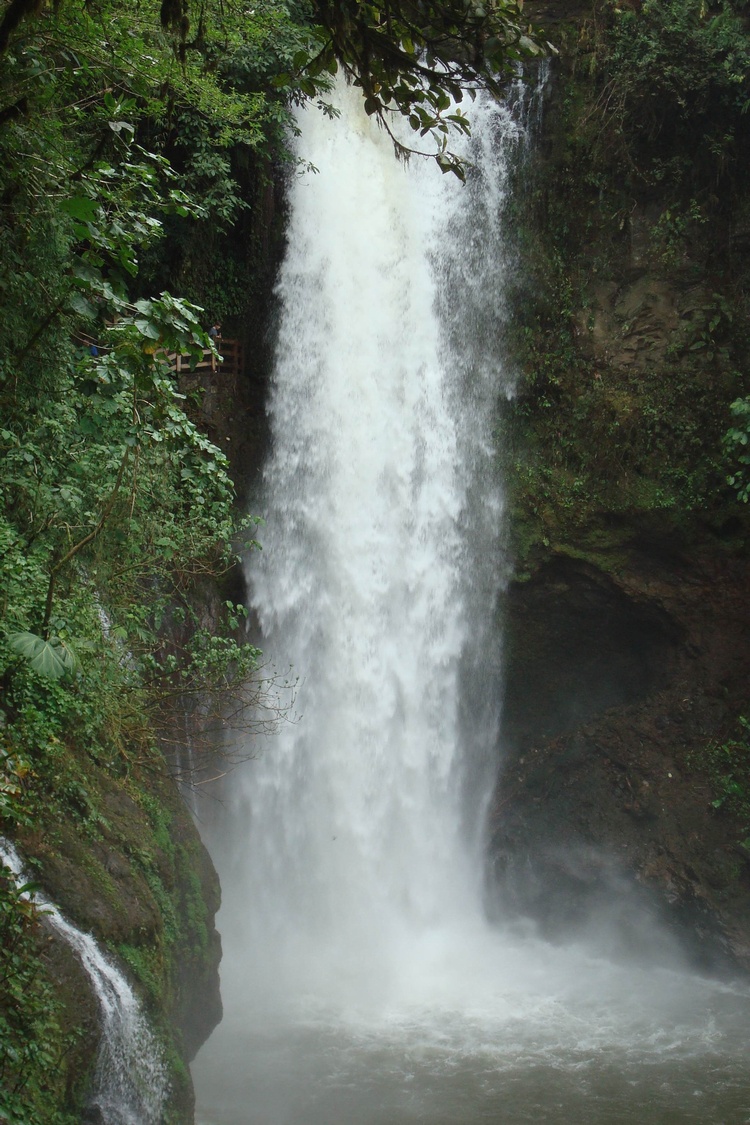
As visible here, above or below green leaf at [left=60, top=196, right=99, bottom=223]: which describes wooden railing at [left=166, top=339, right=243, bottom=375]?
above

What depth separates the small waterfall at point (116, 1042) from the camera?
4.96 metres

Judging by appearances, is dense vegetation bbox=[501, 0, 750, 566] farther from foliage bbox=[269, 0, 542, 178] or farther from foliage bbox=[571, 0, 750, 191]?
foliage bbox=[269, 0, 542, 178]

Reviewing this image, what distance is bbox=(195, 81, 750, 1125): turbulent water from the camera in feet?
33.4

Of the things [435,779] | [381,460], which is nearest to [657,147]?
[381,460]

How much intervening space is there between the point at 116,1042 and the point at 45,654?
2.33 metres

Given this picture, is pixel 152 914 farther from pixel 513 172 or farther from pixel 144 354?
pixel 513 172

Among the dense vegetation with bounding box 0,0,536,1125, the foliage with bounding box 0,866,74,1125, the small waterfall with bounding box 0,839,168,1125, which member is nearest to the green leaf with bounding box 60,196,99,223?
the dense vegetation with bounding box 0,0,536,1125

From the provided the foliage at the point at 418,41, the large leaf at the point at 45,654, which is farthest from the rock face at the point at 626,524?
the foliage at the point at 418,41

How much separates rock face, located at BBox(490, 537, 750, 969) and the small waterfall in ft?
23.6

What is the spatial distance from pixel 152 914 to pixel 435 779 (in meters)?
5.79

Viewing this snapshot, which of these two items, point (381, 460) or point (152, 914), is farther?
point (381, 460)

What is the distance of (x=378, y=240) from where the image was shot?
12086mm

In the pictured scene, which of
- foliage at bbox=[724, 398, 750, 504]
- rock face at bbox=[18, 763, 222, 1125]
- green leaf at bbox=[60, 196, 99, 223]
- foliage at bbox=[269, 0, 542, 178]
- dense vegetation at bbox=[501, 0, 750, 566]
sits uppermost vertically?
dense vegetation at bbox=[501, 0, 750, 566]

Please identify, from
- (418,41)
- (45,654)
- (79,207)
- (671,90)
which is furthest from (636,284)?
(45,654)
